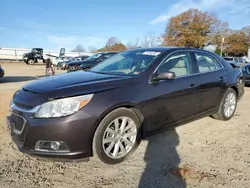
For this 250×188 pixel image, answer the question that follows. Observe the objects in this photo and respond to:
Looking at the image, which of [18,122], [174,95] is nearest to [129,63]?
[174,95]

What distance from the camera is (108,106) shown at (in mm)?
2701

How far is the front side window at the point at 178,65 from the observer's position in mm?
3516

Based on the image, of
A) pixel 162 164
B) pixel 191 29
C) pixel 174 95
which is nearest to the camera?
pixel 162 164

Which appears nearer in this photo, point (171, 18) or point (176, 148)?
point (176, 148)

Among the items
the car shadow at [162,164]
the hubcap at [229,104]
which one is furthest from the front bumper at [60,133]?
the hubcap at [229,104]

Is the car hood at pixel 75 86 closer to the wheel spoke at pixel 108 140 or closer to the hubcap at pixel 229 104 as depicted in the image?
the wheel spoke at pixel 108 140

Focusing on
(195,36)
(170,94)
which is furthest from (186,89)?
(195,36)

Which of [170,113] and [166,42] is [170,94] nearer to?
[170,113]

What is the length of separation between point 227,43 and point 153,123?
4895cm

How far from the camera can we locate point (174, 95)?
3424 millimetres

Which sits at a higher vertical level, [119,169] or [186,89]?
[186,89]

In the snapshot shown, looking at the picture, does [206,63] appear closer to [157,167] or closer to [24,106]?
[157,167]

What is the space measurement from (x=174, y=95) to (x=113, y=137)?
1.19m

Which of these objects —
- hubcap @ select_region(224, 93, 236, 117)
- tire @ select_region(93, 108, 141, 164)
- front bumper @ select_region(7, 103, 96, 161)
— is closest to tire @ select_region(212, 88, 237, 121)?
hubcap @ select_region(224, 93, 236, 117)
